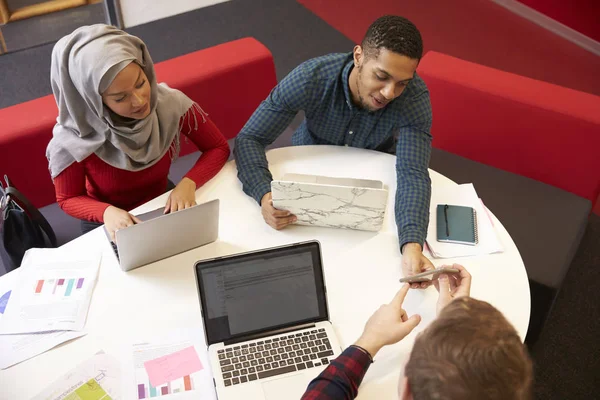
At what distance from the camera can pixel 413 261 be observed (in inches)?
59.6

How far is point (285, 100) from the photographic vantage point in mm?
1903

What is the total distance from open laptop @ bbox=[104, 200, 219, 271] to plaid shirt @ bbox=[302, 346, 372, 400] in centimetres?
53

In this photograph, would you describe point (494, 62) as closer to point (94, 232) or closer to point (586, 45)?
point (586, 45)

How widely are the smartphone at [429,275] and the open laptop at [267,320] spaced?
219 millimetres

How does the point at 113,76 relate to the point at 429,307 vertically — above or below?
above

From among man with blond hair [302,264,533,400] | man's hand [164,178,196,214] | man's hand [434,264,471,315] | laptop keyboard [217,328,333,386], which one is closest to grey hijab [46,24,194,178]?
man's hand [164,178,196,214]

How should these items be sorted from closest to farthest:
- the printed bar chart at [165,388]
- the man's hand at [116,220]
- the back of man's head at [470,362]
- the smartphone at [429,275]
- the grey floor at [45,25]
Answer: the back of man's head at [470,362] → the printed bar chart at [165,388] → the smartphone at [429,275] → the man's hand at [116,220] → the grey floor at [45,25]

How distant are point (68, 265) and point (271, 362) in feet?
2.09

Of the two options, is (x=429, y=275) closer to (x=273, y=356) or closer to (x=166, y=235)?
(x=273, y=356)

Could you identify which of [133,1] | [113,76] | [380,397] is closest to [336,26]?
[133,1]

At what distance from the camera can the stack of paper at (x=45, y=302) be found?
1.37m

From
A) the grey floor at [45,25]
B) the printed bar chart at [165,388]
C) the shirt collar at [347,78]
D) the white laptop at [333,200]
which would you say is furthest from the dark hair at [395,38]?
the grey floor at [45,25]

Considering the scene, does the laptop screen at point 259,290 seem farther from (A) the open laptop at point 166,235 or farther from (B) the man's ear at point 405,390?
(B) the man's ear at point 405,390

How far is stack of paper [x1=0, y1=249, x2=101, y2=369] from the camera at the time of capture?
1372 mm
